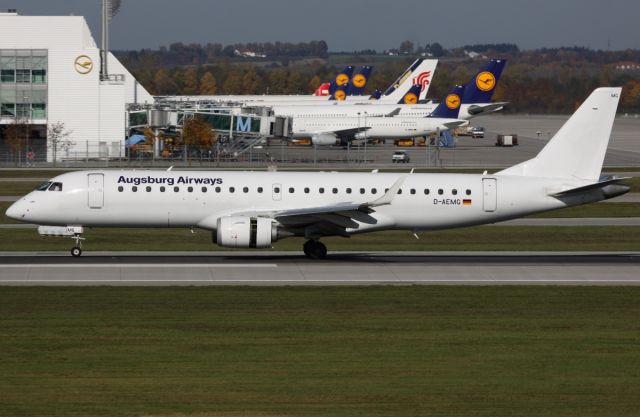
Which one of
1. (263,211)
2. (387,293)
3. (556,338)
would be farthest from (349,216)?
(556,338)

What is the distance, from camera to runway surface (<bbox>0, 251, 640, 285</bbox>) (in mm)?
35875

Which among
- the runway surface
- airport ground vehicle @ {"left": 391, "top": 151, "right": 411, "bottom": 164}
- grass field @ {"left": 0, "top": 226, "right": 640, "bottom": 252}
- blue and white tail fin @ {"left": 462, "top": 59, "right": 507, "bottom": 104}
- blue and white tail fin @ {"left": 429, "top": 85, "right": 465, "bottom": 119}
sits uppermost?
blue and white tail fin @ {"left": 462, "top": 59, "right": 507, "bottom": 104}

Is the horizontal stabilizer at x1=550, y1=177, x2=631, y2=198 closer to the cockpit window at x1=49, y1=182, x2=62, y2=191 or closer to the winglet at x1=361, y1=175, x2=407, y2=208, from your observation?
the winglet at x1=361, y1=175, x2=407, y2=208

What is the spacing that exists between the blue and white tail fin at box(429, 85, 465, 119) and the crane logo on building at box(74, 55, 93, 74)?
42.4 meters

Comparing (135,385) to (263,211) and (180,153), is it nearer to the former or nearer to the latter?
(263,211)

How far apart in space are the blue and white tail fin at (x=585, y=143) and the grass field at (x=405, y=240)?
5673 mm

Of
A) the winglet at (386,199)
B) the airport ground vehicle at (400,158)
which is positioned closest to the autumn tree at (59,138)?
the airport ground vehicle at (400,158)

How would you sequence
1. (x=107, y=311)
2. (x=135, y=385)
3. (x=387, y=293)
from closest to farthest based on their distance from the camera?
1. (x=135, y=385)
2. (x=107, y=311)
3. (x=387, y=293)

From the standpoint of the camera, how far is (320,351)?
2562cm

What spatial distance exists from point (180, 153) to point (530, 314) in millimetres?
80638

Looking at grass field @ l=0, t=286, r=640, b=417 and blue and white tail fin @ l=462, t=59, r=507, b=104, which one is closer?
grass field @ l=0, t=286, r=640, b=417

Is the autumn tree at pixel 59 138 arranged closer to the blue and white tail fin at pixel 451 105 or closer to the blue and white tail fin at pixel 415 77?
the blue and white tail fin at pixel 451 105

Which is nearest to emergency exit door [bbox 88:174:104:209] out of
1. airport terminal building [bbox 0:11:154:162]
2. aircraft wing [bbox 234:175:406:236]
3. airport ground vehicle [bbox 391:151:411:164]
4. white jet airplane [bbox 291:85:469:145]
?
aircraft wing [bbox 234:175:406:236]

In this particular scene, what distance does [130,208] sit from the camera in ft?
130
